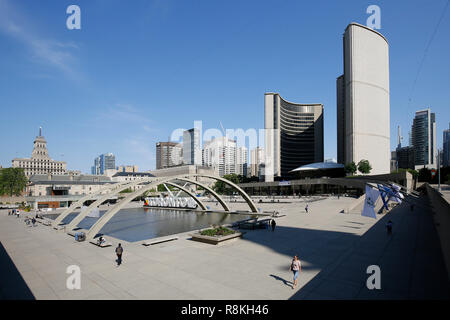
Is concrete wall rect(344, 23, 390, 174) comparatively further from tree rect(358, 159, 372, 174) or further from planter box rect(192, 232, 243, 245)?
planter box rect(192, 232, 243, 245)

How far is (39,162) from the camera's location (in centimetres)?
14738

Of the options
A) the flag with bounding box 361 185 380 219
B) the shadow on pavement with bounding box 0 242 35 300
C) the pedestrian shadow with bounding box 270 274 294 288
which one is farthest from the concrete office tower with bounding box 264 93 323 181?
the shadow on pavement with bounding box 0 242 35 300

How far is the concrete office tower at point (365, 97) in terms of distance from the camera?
351 ft

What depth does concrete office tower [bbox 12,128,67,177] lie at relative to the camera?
14162cm

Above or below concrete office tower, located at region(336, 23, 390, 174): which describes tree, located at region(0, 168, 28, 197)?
below

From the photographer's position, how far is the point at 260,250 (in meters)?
16.8

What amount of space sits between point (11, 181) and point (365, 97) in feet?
451

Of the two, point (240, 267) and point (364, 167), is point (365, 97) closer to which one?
point (364, 167)

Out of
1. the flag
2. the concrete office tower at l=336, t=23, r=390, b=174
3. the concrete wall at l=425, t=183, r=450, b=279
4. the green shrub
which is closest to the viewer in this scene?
the concrete wall at l=425, t=183, r=450, b=279

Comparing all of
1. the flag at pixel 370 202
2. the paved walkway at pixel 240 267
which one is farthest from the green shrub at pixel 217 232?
the flag at pixel 370 202

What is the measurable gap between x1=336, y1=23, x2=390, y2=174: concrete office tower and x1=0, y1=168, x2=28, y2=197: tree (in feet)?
407
